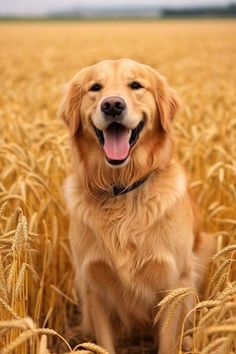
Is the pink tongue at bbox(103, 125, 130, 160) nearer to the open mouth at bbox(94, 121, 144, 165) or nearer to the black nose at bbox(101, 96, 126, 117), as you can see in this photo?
the open mouth at bbox(94, 121, 144, 165)

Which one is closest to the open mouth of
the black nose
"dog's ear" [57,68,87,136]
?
the black nose

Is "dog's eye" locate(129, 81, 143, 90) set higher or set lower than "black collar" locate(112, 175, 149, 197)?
higher

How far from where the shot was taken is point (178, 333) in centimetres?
279

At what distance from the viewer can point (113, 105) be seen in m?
2.57

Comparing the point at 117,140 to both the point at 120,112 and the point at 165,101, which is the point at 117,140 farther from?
the point at 165,101

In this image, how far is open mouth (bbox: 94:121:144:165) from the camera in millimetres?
2657

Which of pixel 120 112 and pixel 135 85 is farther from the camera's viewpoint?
pixel 135 85

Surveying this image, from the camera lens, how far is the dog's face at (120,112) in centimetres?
265

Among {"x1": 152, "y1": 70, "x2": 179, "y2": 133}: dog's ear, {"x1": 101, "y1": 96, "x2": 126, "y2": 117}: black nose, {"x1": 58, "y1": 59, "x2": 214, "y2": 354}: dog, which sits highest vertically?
{"x1": 152, "y1": 70, "x2": 179, "y2": 133}: dog's ear

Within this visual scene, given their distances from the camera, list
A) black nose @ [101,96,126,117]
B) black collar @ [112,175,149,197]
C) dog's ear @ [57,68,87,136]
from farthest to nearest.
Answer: dog's ear @ [57,68,87,136]
black collar @ [112,175,149,197]
black nose @ [101,96,126,117]

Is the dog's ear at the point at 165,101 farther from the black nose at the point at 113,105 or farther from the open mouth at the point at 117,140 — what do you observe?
the black nose at the point at 113,105

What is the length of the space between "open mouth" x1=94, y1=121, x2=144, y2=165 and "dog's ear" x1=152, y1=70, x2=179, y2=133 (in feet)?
0.50

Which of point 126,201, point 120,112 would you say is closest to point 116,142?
point 120,112

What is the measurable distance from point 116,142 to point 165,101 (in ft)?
1.46
